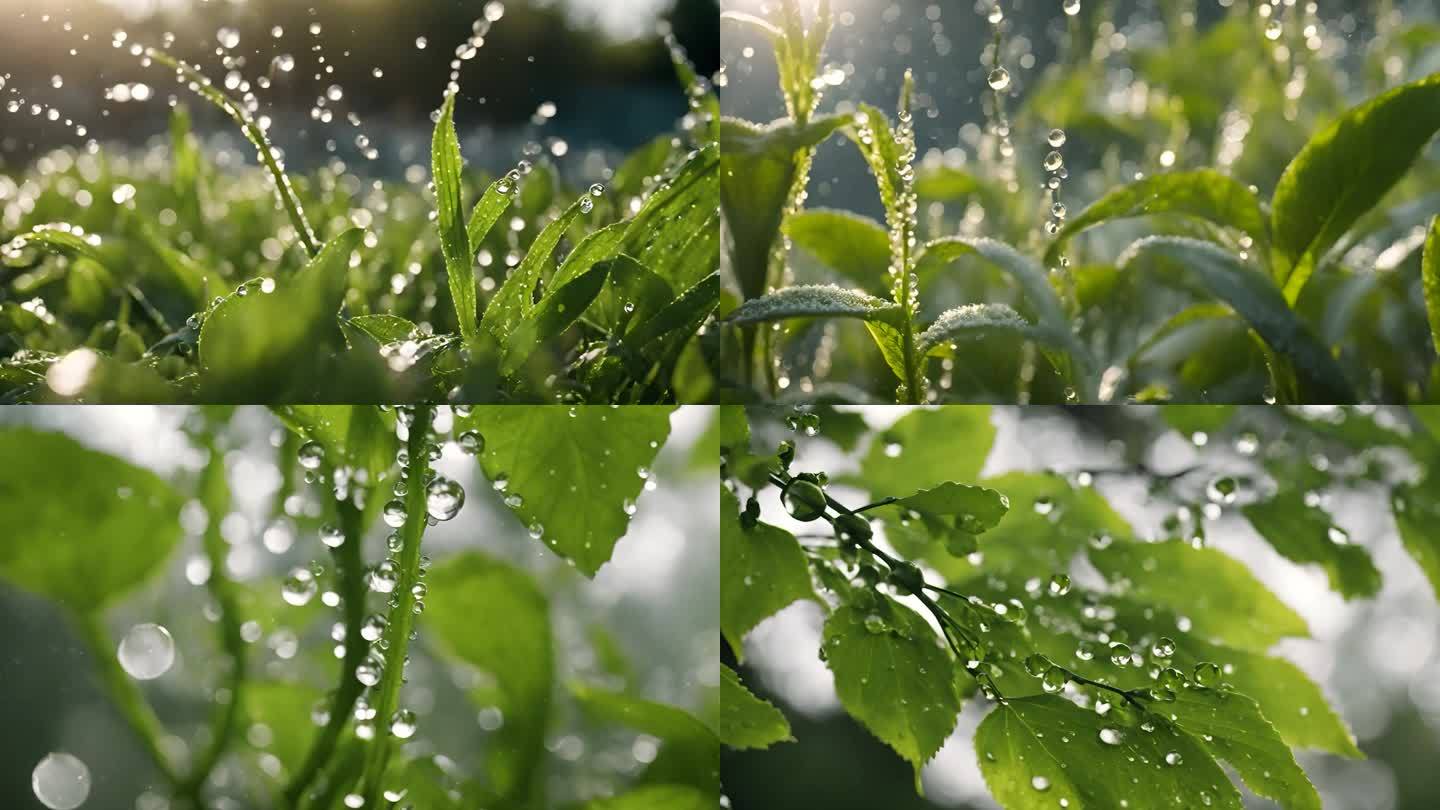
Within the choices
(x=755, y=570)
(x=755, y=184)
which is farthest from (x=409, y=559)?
(x=755, y=184)

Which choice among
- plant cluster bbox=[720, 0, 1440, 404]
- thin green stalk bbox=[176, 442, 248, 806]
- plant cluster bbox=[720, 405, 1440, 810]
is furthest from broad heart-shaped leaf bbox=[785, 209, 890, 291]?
thin green stalk bbox=[176, 442, 248, 806]

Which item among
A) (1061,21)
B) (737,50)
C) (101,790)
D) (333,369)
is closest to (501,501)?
(333,369)

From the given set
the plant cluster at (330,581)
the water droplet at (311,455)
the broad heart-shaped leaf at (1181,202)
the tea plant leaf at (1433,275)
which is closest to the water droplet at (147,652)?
the plant cluster at (330,581)

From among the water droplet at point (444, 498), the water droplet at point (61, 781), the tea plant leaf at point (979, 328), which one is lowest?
the water droplet at point (61, 781)

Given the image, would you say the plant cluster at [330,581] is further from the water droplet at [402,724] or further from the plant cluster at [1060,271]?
the plant cluster at [1060,271]

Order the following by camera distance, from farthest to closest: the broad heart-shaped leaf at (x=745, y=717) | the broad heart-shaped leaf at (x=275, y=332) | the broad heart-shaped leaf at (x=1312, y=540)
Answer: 1. the broad heart-shaped leaf at (x=1312, y=540)
2. the broad heart-shaped leaf at (x=745, y=717)
3. the broad heart-shaped leaf at (x=275, y=332)

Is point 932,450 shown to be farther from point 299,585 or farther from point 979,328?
point 299,585
